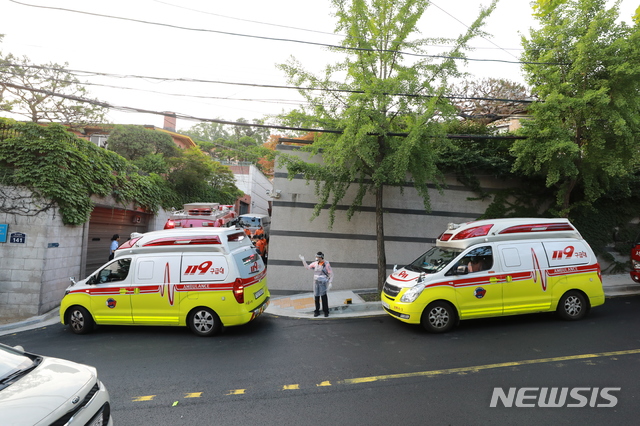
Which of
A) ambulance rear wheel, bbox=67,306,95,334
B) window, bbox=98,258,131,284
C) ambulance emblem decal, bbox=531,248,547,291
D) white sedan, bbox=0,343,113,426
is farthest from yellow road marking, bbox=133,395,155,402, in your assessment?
ambulance emblem decal, bbox=531,248,547,291

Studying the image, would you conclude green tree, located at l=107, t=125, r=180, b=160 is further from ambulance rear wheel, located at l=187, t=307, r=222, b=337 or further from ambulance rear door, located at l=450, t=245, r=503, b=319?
ambulance rear door, located at l=450, t=245, r=503, b=319

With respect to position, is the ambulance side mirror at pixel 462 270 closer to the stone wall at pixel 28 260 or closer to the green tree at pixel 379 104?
the green tree at pixel 379 104

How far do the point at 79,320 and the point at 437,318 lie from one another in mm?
7611

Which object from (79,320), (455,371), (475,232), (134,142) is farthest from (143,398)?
(134,142)

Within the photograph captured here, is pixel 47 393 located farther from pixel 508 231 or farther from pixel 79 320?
pixel 508 231

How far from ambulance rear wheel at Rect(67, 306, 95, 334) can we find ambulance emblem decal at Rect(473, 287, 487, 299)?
26.8 ft

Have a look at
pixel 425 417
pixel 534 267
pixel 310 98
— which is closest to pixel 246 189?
pixel 310 98

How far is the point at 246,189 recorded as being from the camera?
1272 inches

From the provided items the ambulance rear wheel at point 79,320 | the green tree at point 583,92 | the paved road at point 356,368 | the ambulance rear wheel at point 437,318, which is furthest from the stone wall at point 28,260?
the green tree at point 583,92

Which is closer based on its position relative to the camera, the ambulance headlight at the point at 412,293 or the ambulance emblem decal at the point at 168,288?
the ambulance headlight at the point at 412,293

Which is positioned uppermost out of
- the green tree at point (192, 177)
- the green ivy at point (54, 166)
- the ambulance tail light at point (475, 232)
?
the green tree at point (192, 177)

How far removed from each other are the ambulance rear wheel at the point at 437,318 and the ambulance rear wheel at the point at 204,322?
419 centimetres

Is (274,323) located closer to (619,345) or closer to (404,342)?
(404,342)

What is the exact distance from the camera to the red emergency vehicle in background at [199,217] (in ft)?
40.4
